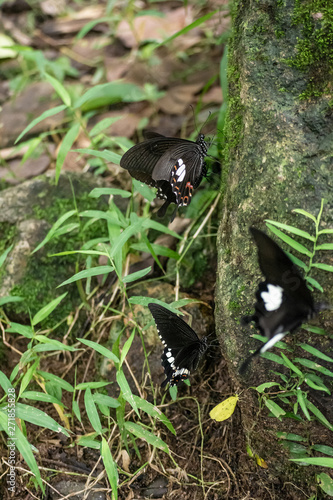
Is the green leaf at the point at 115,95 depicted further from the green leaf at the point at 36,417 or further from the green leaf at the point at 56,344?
the green leaf at the point at 36,417

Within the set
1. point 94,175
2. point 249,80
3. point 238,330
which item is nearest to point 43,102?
point 94,175

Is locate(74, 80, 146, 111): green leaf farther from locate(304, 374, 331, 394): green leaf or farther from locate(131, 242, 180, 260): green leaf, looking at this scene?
locate(304, 374, 331, 394): green leaf

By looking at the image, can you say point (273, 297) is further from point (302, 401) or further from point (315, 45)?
point (315, 45)

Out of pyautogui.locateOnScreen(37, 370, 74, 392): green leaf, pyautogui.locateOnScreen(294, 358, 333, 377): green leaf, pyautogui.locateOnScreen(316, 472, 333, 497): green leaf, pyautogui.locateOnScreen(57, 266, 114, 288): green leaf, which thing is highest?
pyautogui.locateOnScreen(57, 266, 114, 288): green leaf

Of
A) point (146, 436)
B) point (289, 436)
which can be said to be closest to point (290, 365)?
point (289, 436)

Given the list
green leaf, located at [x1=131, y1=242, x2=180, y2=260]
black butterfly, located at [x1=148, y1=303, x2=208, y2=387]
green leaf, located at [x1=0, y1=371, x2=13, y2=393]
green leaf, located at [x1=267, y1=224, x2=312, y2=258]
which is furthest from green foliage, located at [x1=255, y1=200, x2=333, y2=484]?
green leaf, located at [x1=0, y1=371, x2=13, y2=393]

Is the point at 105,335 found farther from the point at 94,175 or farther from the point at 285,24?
the point at 285,24
